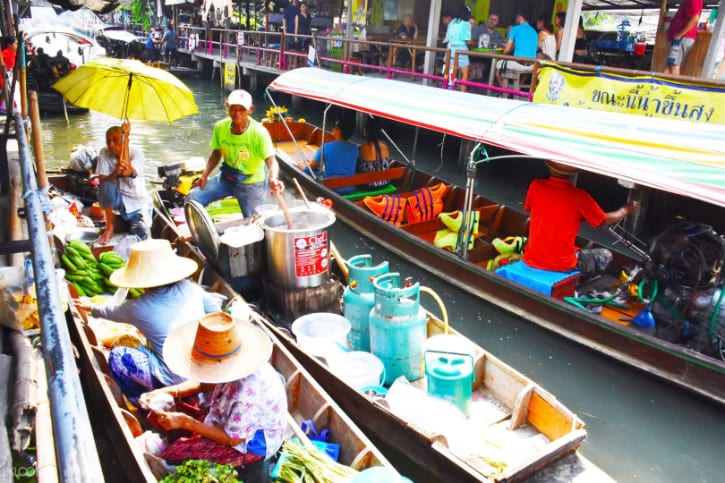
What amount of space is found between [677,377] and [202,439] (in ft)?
13.9

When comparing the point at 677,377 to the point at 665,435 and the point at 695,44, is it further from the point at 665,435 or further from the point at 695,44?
A: the point at 695,44

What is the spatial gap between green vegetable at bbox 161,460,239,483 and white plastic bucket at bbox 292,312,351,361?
178cm

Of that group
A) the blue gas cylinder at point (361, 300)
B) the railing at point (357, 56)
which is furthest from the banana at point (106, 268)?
the railing at point (357, 56)

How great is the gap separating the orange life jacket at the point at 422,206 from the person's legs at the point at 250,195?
226cm

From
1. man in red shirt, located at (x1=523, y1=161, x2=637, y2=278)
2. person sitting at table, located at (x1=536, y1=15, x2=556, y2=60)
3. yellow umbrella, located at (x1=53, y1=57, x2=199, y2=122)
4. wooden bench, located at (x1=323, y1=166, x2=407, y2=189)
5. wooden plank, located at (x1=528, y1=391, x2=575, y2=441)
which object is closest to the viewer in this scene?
wooden plank, located at (x1=528, y1=391, x2=575, y2=441)

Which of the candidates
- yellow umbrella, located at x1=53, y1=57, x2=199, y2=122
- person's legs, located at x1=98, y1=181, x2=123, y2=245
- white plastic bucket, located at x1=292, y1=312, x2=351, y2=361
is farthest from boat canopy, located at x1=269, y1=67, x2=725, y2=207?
person's legs, located at x1=98, y1=181, x2=123, y2=245

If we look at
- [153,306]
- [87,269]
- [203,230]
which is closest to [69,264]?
[87,269]

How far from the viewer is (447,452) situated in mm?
3617

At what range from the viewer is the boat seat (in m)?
5.91

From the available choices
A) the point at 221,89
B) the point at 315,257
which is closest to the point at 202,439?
the point at 315,257

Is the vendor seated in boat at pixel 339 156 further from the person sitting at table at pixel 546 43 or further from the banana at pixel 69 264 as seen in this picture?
the person sitting at table at pixel 546 43

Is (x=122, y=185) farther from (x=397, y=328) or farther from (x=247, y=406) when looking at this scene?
(x=247, y=406)

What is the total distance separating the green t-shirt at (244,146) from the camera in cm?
632

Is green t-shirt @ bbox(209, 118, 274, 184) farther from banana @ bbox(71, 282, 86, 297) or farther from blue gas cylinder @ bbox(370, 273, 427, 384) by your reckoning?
blue gas cylinder @ bbox(370, 273, 427, 384)
